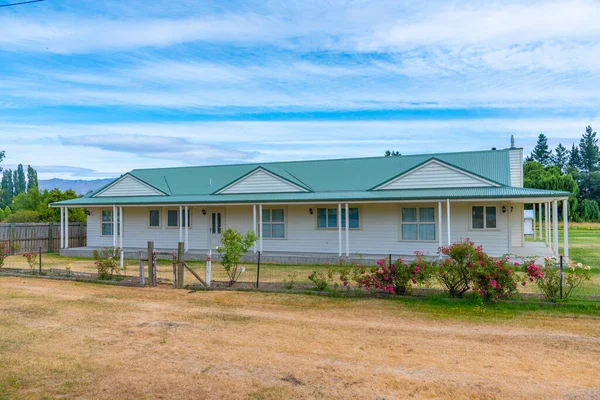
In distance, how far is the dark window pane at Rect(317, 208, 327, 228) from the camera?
833 inches

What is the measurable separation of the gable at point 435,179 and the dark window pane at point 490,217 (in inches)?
37.3

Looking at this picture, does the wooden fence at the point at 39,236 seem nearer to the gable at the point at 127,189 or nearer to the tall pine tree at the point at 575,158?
the gable at the point at 127,189

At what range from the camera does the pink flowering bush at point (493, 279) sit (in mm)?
10078

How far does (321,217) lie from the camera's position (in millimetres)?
21219

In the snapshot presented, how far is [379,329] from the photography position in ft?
26.9

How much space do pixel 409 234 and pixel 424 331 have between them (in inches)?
477

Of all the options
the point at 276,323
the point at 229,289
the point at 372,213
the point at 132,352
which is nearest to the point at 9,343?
the point at 132,352

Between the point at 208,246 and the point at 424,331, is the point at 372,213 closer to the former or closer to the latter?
the point at 208,246

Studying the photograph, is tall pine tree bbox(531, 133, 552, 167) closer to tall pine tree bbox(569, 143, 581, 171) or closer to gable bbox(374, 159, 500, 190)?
tall pine tree bbox(569, 143, 581, 171)

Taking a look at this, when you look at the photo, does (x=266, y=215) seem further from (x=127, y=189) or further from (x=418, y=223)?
(x=127, y=189)

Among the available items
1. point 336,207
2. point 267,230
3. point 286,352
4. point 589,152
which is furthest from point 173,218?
point 589,152

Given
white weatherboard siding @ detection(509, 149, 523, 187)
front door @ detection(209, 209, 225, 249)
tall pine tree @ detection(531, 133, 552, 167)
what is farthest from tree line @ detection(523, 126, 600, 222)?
front door @ detection(209, 209, 225, 249)

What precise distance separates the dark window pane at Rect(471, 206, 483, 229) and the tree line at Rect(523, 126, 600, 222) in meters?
19.4

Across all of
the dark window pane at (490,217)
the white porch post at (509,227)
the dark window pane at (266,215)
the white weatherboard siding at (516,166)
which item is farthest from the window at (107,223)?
the white weatherboard siding at (516,166)
